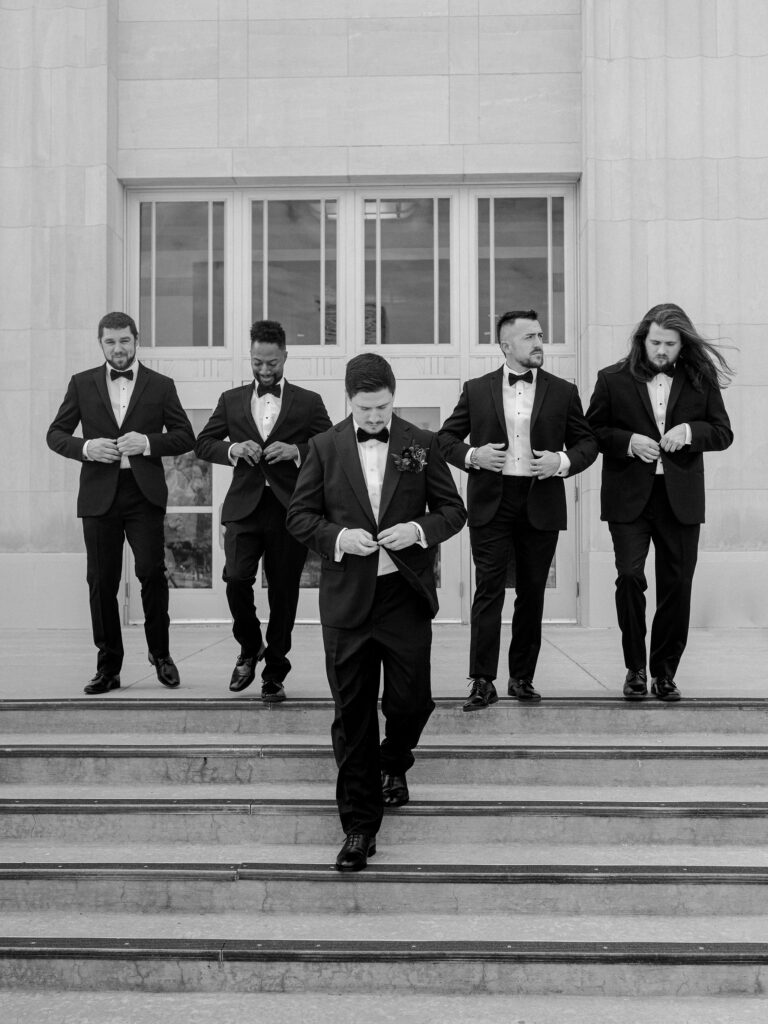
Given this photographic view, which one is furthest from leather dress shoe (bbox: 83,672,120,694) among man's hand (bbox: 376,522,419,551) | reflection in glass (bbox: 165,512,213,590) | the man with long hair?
reflection in glass (bbox: 165,512,213,590)

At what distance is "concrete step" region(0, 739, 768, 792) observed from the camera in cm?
529

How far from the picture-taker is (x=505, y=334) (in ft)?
19.4

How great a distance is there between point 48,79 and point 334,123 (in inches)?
107

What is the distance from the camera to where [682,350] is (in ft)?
19.9

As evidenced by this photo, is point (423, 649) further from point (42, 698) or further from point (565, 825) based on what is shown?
point (42, 698)

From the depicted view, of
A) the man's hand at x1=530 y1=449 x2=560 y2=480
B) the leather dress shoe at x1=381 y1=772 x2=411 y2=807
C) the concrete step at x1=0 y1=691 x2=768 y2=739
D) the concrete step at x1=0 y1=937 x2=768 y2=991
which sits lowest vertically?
the concrete step at x1=0 y1=937 x2=768 y2=991

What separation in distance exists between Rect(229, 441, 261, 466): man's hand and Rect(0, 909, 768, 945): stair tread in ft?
8.04

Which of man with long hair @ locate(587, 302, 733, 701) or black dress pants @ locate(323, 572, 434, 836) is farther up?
man with long hair @ locate(587, 302, 733, 701)

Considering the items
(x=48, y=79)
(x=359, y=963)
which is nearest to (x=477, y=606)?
(x=359, y=963)

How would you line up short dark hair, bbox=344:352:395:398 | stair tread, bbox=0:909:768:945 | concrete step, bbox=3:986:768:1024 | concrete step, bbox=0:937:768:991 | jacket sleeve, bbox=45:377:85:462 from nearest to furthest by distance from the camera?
concrete step, bbox=3:986:768:1024
concrete step, bbox=0:937:768:991
stair tread, bbox=0:909:768:945
short dark hair, bbox=344:352:395:398
jacket sleeve, bbox=45:377:85:462

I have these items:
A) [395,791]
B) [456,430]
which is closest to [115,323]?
[456,430]

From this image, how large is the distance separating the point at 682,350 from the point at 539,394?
2.72 feet

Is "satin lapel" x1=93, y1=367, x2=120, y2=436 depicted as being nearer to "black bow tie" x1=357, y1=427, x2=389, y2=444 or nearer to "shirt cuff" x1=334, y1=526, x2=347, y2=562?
"black bow tie" x1=357, y1=427, x2=389, y2=444

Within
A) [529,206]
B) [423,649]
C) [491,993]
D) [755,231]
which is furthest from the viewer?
[529,206]
